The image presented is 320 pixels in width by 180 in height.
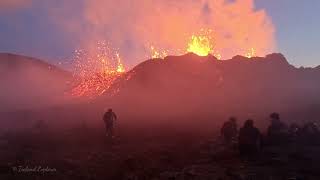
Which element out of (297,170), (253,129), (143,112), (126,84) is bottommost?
(297,170)

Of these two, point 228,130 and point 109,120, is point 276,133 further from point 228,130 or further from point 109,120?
point 109,120

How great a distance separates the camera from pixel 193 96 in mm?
102750

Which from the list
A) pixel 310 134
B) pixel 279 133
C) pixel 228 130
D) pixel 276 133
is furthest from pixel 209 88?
pixel 276 133

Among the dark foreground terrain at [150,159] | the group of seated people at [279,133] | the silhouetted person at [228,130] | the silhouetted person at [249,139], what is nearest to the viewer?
the dark foreground terrain at [150,159]

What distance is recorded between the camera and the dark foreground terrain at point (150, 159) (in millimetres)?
32844

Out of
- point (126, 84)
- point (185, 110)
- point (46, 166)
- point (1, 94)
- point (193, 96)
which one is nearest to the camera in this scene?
point (46, 166)

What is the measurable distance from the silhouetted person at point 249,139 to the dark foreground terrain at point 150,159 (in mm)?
667

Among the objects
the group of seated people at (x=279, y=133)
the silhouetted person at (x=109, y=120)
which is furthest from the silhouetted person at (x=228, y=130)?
the silhouetted person at (x=109, y=120)

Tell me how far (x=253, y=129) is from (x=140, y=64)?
8822cm

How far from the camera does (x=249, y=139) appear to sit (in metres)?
38.3

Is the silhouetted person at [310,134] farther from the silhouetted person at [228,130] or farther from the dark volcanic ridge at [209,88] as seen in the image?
the dark volcanic ridge at [209,88]

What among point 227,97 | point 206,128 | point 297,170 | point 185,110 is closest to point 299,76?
point 227,97

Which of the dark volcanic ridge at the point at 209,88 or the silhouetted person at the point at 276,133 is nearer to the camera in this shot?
the silhouetted person at the point at 276,133

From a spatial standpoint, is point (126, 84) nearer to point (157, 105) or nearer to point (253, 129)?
point (157, 105)
